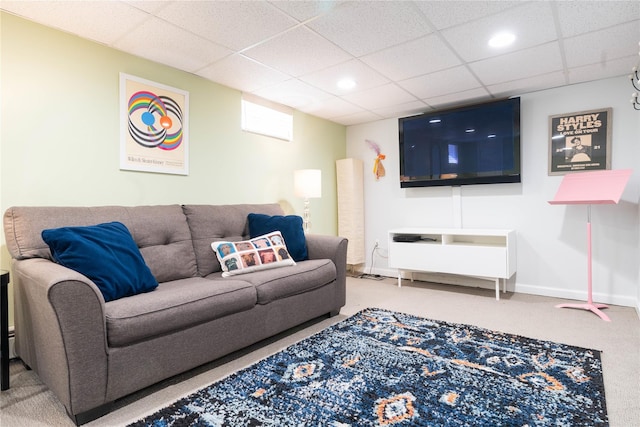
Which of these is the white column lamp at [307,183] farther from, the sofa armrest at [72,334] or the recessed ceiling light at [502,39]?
the sofa armrest at [72,334]

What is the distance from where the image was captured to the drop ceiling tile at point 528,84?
3166mm

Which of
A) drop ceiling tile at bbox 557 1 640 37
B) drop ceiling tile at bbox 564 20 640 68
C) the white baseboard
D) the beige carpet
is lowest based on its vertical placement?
the beige carpet

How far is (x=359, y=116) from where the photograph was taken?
174 inches

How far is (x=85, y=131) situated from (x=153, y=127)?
Answer: 1.55 ft

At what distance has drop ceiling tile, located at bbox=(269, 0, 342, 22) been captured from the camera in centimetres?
201

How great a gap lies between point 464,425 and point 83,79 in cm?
300

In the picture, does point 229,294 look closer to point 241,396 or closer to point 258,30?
point 241,396

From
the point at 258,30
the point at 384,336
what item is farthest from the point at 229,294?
the point at 258,30

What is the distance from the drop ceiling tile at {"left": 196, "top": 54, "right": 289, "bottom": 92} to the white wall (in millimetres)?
1929

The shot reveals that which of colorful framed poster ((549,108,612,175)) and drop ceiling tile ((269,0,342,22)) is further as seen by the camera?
colorful framed poster ((549,108,612,175))

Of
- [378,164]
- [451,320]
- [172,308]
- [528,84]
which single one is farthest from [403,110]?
[172,308]

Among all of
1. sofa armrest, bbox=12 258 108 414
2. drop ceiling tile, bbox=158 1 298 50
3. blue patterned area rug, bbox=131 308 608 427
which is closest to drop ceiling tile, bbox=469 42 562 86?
drop ceiling tile, bbox=158 1 298 50

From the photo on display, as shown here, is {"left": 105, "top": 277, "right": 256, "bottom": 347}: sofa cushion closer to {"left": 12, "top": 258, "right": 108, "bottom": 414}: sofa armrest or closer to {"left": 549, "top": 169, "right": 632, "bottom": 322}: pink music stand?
{"left": 12, "top": 258, "right": 108, "bottom": 414}: sofa armrest

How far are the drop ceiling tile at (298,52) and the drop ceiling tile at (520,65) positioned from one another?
1189mm
